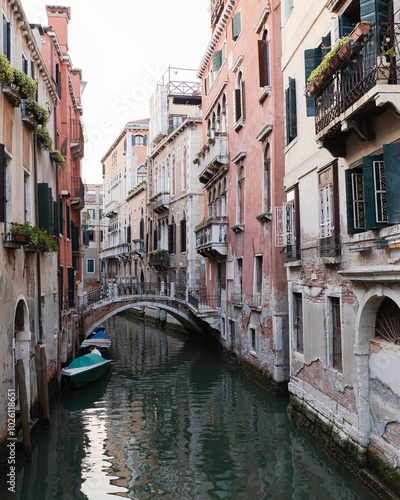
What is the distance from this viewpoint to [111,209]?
161ft

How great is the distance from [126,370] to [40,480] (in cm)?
1050

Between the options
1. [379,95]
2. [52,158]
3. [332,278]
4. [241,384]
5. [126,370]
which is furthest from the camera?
[126,370]

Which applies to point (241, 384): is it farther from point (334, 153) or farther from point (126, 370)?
point (334, 153)

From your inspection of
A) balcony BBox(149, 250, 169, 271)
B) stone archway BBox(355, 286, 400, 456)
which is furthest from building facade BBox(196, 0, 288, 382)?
balcony BBox(149, 250, 169, 271)

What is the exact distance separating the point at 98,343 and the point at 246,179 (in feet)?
29.0

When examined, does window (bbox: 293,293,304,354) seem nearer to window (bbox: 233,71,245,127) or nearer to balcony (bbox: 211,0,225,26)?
window (bbox: 233,71,245,127)

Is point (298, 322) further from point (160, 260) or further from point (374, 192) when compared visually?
point (160, 260)

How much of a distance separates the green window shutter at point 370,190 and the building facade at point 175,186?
1863 centimetres

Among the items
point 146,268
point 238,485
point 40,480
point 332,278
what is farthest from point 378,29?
point 146,268

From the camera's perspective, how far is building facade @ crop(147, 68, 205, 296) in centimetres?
2759

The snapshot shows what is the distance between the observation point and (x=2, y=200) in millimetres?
8461

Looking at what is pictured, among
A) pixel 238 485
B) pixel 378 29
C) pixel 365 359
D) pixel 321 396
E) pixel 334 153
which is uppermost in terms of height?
pixel 378 29

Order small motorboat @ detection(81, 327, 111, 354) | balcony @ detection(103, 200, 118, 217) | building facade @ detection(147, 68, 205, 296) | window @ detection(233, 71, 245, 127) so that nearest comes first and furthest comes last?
window @ detection(233, 71, 245, 127) → small motorboat @ detection(81, 327, 111, 354) → building facade @ detection(147, 68, 205, 296) → balcony @ detection(103, 200, 118, 217)

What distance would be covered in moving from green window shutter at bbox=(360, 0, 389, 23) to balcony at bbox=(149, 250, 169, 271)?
24.7 metres
